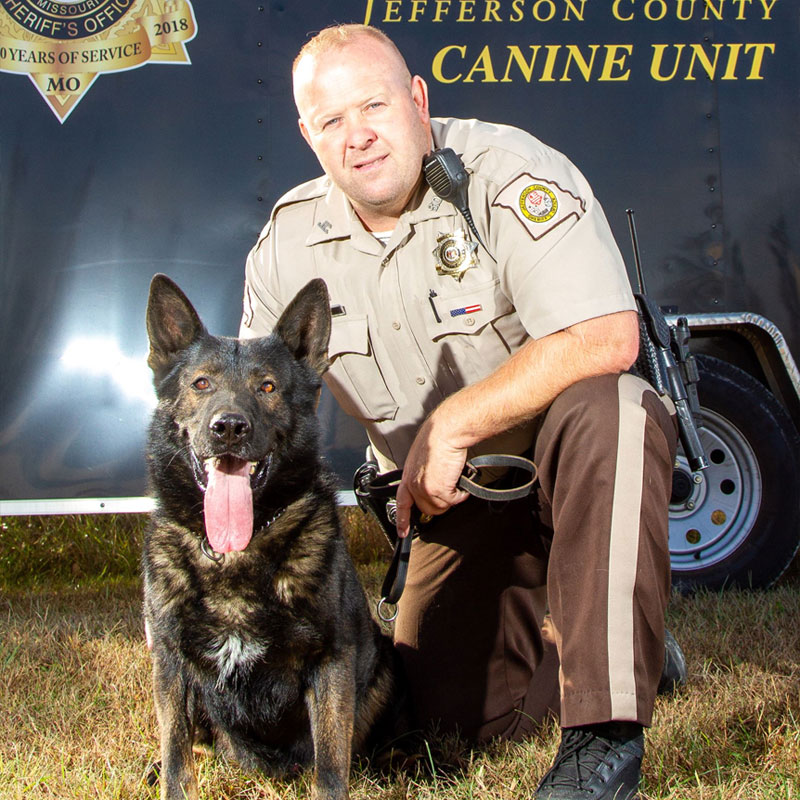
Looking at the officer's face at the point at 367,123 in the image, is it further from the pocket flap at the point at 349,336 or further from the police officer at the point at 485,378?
the pocket flap at the point at 349,336

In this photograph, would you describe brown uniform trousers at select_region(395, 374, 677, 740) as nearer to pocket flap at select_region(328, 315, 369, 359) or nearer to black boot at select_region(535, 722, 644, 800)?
black boot at select_region(535, 722, 644, 800)

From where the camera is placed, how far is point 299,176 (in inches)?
132

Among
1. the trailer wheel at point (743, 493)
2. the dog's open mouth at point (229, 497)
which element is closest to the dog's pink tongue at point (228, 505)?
the dog's open mouth at point (229, 497)

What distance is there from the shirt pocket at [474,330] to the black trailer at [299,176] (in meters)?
1.21

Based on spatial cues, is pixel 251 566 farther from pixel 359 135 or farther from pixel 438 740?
pixel 359 135

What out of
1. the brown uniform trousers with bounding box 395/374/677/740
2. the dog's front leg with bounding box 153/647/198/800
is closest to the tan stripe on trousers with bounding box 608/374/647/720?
the brown uniform trousers with bounding box 395/374/677/740

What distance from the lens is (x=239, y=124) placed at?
333 cm

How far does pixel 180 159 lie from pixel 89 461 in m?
1.19

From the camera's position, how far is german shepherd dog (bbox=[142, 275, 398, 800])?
1.80 metres

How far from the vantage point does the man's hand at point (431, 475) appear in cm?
199

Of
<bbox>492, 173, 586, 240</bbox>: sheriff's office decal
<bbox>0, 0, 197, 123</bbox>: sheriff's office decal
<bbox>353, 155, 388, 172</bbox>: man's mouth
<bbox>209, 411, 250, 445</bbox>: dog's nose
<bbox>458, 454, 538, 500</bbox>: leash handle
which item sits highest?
<bbox>0, 0, 197, 123</bbox>: sheriff's office decal

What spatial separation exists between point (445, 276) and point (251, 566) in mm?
878

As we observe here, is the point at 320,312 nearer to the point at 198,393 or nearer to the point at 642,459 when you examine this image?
the point at 198,393

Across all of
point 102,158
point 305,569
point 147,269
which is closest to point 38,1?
point 102,158
